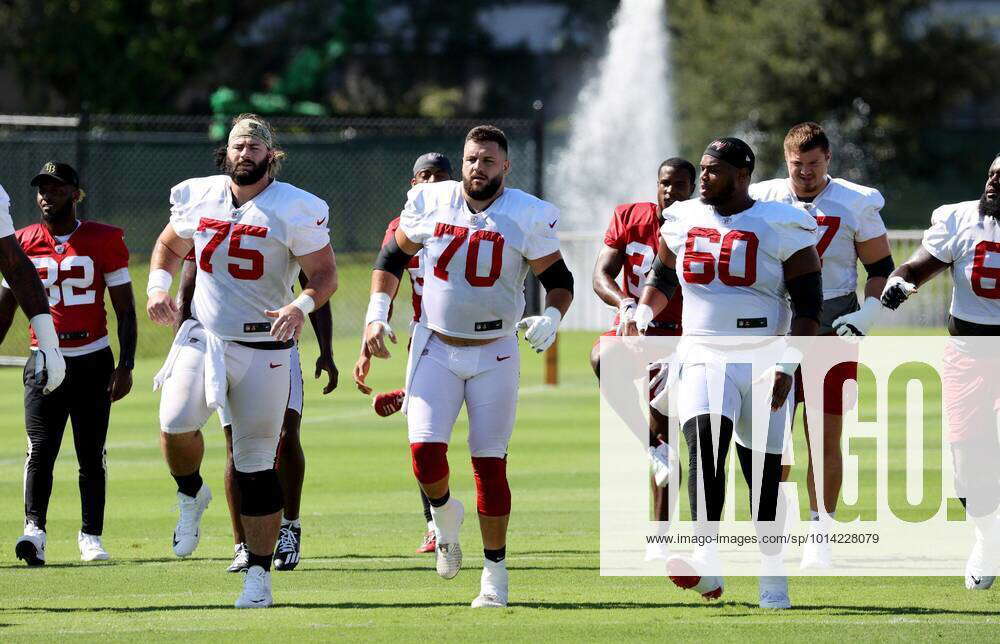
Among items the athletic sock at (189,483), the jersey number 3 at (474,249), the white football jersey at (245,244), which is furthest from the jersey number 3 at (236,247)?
the athletic sock at (189,483)

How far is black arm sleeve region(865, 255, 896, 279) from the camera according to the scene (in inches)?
353

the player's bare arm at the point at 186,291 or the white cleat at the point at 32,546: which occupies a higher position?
the player's bare arm at the point at 186,291

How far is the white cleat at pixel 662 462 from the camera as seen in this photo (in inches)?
350

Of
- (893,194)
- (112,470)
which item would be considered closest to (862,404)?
(112,470)

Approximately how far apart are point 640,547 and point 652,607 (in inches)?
65.5

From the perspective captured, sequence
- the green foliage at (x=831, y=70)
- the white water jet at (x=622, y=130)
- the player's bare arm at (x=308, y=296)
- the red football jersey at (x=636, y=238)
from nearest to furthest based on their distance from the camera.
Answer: the player's bare arm at (x=308, y=296) → the red football jersey at (x=636, y=238) → the white water jet at (x=622, y=130) → the green foliage at (x=831, y=70)

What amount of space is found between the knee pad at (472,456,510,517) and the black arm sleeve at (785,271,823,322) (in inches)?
61.2

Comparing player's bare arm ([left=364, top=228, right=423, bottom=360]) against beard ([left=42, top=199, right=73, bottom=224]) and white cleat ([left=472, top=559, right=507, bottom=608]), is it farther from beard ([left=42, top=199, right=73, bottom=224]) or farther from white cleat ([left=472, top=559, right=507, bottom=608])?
beard ([left=42, top=199, right=73, bottom=224])

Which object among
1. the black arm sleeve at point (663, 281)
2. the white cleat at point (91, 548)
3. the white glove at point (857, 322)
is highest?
the black arm sleeve at point (663, 281)

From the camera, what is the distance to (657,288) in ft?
26.9

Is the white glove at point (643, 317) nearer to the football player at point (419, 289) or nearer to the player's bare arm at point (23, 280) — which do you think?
the football player at point (419, 289)

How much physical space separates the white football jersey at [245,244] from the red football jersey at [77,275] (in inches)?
59.0

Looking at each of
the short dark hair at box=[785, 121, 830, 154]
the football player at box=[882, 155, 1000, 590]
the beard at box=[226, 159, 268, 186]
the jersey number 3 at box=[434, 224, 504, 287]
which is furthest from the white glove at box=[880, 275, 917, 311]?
the beard at box=[226, 159, 268, 186]

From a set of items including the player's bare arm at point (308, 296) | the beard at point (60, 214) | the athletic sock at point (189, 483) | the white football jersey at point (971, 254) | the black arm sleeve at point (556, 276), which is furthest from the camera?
the beard at point (60, 214)
